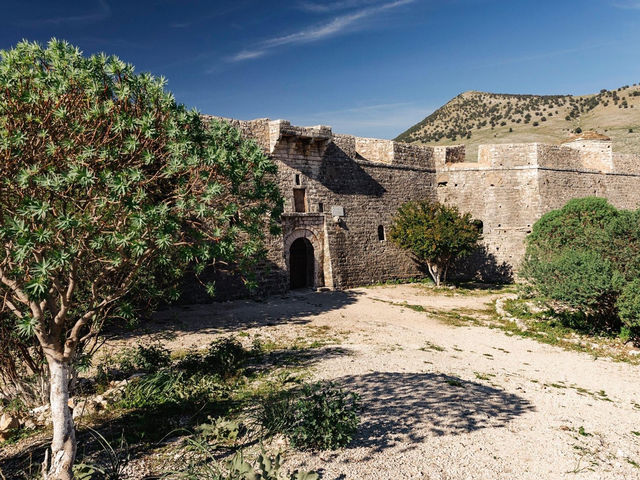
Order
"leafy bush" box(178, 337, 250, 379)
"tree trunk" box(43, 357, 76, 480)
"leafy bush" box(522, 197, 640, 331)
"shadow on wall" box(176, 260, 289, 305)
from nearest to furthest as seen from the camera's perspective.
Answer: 1. "tree trunk" box(43, 357, 76, 480)
2. "leafy bush" box(178, 337, 250, 379)
3. "leafy bush" box(522, 197, 640, 331)
4. "shadow on wall" box(176, 260, 289, 305)

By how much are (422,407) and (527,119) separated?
175ft

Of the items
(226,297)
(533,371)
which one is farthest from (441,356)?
(226,297)

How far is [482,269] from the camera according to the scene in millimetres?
20562

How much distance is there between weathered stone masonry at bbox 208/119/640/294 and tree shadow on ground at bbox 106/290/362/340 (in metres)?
1.57

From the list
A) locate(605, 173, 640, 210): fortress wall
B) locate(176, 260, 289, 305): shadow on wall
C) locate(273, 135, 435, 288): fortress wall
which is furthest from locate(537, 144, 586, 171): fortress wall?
locate(176, 260, 289, 305): shadow on wall

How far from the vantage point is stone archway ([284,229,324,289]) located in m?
16.6

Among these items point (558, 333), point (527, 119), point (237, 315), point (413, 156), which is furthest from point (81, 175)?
point (527, 119)

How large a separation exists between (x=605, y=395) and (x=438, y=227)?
10.9 metres

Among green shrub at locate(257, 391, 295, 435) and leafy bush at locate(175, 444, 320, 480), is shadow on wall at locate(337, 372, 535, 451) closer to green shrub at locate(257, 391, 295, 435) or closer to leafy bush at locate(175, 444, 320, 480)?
green shrub at locate(257, 391, 295, 435)

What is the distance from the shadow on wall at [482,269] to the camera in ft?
65.8

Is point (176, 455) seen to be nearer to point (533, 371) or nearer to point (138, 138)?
point (138, 138)

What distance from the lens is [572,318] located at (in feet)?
39.5

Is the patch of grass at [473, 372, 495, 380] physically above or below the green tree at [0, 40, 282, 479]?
below

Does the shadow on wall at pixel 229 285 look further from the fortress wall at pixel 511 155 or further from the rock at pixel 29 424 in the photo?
the fortress wall at pixel 511 155
